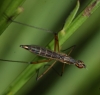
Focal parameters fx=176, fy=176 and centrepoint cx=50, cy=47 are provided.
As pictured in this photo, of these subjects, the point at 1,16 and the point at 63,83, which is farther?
the point at 63,83

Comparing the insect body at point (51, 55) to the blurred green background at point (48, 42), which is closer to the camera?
the insect body at point (51, 55)

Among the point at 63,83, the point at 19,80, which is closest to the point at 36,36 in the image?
the point at 63,83

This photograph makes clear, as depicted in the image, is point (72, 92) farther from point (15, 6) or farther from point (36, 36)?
point (15, 6)

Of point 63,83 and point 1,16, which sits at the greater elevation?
point 1,16

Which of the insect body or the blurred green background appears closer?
the insect body

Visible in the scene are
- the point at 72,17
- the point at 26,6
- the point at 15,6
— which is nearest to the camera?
Result: the point at 15,6

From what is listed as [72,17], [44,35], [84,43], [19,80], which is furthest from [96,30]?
[19,80]

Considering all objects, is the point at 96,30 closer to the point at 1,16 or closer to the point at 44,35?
the point at 44,35

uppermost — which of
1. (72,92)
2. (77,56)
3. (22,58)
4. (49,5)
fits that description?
(49,5)

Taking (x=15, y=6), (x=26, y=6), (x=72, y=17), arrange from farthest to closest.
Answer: (x=26, y=6) → (x=72, y=17) → (x=15, y=6)
